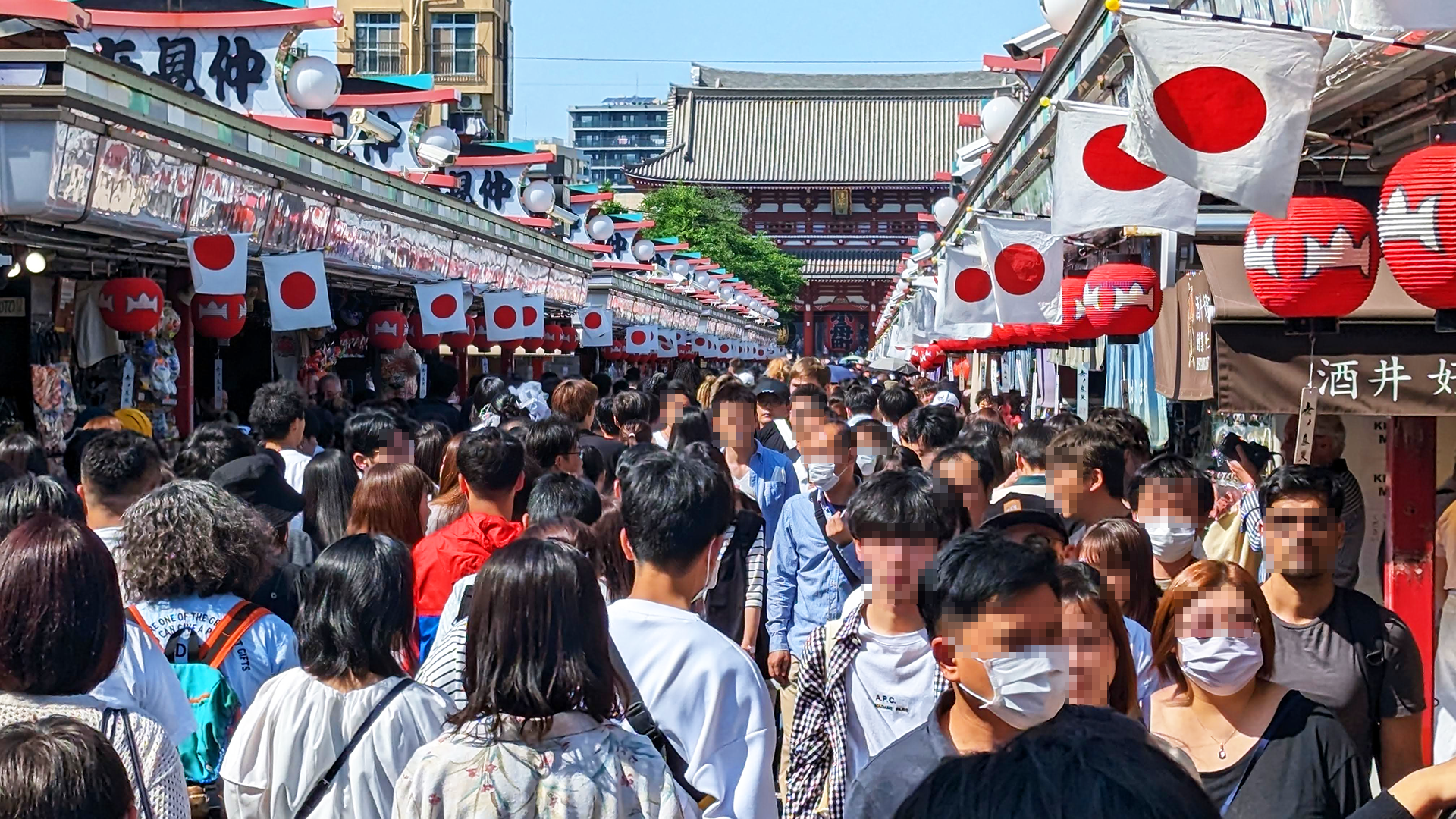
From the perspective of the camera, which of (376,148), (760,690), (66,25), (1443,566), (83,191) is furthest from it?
(376,148)

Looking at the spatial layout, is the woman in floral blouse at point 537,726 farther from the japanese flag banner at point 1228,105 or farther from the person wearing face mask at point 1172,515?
the person wearing face mask at point 1172,515

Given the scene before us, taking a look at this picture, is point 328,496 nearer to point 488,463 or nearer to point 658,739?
point 488,463

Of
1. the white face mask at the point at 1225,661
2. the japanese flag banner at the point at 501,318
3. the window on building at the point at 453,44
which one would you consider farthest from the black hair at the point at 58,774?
the window on building at the point at 453,44

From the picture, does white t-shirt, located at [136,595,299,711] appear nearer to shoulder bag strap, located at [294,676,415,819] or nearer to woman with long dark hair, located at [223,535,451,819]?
woman with long dark hair, located at [223,535,451,819]

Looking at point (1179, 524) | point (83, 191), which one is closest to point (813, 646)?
point (1179, 524)

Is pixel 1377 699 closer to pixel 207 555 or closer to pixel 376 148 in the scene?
pixel 207 555

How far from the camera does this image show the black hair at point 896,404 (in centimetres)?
1175

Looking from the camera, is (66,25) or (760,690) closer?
(760,690)

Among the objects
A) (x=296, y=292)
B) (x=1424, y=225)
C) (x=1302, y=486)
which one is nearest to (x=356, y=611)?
(x=1302, y=486)

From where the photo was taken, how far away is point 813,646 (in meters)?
3.68

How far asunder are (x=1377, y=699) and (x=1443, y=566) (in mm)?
2087

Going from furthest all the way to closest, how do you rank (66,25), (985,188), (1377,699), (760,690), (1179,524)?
1. (985,188)
2. (66,25)
3. (1179,524)
4. (1377,699)
5. (760,690)

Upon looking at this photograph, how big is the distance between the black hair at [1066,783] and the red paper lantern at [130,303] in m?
9.12

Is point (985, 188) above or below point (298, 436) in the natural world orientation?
above
